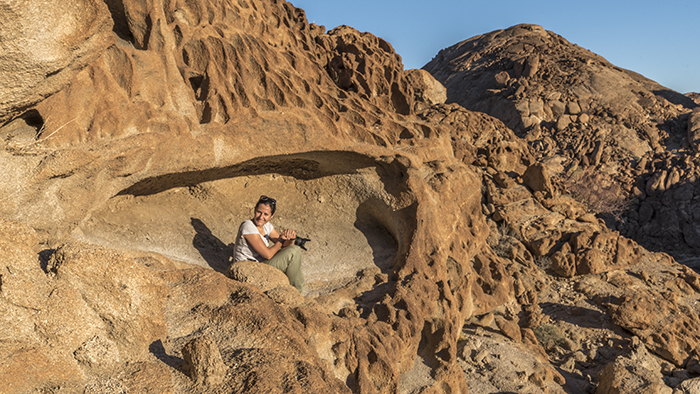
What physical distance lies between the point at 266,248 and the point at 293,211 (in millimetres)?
1529

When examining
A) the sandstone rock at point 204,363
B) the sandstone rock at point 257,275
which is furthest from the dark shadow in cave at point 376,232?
the sandstone rock at point 204,363

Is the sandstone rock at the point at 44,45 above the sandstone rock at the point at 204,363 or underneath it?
above

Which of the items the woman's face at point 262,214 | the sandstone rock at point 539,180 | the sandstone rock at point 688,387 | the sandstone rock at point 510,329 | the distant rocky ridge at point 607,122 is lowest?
the sandstone rock at point 510,329

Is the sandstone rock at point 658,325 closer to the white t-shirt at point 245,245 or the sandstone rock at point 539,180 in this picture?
the sandstone rock at point 539,180

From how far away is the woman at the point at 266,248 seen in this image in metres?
4.58

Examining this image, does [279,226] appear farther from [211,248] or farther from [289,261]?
[289,261]

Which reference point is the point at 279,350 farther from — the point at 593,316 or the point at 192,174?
the point at 593,316

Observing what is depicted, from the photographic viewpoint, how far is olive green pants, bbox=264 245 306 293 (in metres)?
4.57

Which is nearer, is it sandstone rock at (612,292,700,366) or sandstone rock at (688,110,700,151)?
sandstone rock at (612,292,700,366)

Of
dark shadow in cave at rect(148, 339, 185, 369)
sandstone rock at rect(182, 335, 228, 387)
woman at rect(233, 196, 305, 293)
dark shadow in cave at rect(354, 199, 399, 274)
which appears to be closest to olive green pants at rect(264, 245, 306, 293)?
woman at rect(233, 196, 305, 293)

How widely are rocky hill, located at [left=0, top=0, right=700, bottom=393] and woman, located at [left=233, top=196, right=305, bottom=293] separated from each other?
1.28 feet

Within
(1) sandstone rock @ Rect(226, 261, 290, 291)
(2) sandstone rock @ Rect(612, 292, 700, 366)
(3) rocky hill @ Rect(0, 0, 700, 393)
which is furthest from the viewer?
(2) sandstone rock @ Rect(612, 292, 700, 366)

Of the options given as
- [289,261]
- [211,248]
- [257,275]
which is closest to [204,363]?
[257,275]

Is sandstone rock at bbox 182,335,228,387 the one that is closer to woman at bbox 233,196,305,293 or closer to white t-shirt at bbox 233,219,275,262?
woman at bbox 233,196,305,293
